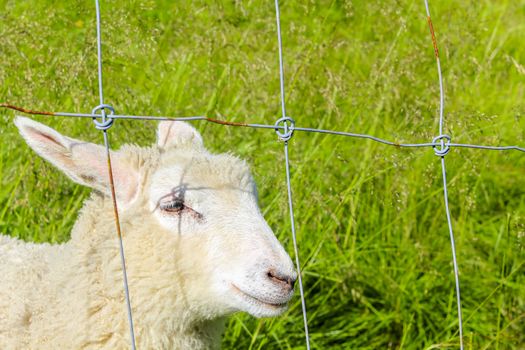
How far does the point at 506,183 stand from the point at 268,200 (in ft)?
4.64

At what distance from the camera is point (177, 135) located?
272 cm

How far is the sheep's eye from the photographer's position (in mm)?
2314

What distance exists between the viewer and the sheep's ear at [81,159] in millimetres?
2189

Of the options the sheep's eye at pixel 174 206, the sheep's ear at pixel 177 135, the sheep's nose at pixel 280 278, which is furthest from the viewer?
the sheep's ear at pixel 177 135

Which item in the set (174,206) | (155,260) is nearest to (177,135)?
(174,206)

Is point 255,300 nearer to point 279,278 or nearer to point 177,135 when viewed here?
point 279,278

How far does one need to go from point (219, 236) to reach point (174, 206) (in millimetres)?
173

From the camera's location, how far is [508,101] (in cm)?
455

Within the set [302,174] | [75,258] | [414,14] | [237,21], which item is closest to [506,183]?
[414,14]

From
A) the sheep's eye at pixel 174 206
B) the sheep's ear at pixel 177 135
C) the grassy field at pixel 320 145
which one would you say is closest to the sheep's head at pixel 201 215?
the sheep's eye at pixel 174 206

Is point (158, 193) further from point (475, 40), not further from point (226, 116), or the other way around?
point (475, 40)

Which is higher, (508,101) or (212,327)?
(508,101)

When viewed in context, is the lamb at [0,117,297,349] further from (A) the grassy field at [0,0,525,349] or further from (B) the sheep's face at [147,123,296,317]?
(A) the grassy field at [0,0,525,349]

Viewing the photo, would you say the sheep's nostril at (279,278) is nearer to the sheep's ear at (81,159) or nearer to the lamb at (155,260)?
the lamb at (155,260)
